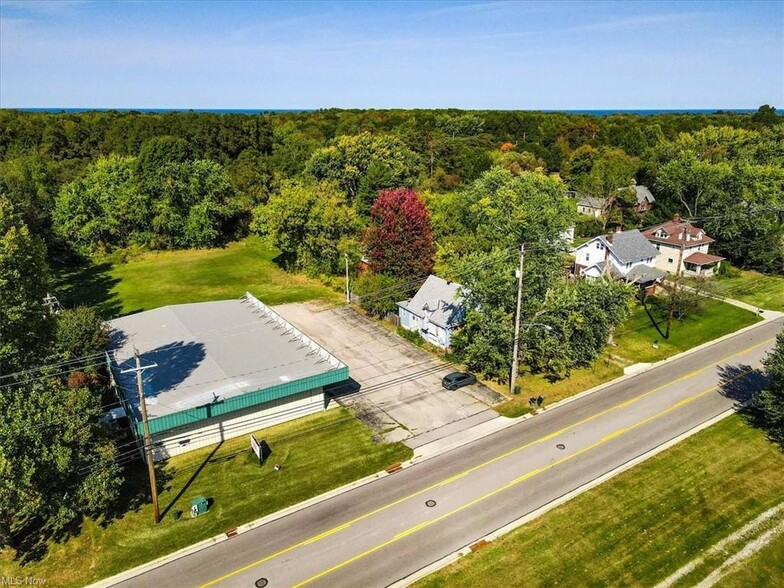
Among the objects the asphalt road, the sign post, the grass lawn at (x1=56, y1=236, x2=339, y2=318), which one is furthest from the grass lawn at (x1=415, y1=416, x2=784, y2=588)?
the grass lawn at (x1=56, y1=236, x2=339, y2=318)

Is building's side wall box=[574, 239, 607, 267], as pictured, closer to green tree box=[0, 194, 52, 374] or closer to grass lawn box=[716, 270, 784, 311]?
grass lawn box=[716, 270, 784, 311]

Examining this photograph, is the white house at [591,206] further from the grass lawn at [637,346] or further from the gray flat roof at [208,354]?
the gray flat roof at [208,354]

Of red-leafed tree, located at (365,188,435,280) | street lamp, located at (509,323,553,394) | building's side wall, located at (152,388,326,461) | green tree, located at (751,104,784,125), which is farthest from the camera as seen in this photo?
green tree, located at (751,104,784,125)

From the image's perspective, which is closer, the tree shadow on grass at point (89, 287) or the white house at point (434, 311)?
the white house at point (434, 311)

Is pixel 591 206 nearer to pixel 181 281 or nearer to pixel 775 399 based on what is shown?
pixel 775 399

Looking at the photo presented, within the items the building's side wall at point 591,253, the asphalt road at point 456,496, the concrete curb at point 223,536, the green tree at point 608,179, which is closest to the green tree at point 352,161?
the green tree at point 608,179

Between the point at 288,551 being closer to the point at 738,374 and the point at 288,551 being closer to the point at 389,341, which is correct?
the point at 389,341

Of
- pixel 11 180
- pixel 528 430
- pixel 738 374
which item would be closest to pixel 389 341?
pixel 528 430
